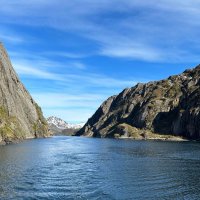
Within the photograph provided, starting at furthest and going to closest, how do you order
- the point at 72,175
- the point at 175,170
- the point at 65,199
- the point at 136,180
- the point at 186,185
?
the point at 175,170
the point at 72,175
the point at 136,180
the point at 186,185
the point at 65,199

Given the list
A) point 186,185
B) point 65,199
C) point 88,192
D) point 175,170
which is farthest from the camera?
point 175,170

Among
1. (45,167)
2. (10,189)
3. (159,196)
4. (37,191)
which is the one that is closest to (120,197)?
(159,196)

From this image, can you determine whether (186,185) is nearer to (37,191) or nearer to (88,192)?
(88,192)

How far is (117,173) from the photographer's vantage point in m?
89.4

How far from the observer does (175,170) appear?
310ft

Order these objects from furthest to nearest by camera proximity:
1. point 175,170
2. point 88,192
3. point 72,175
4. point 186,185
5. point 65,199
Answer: point 175,170
point 72,175
point 186,185
point 88,192
point 65,199

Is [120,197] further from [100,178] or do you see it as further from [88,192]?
[100,178]

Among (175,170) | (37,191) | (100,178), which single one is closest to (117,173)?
(100,178)

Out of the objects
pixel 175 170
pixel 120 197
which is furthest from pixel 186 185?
pixel 175 170

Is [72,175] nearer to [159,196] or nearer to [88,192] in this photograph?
[88,192]

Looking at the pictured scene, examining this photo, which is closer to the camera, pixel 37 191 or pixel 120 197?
pixel 120 197

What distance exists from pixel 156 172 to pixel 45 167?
29576 mm

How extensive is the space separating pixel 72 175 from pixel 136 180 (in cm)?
1611

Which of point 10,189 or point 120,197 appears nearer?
point 120,197
